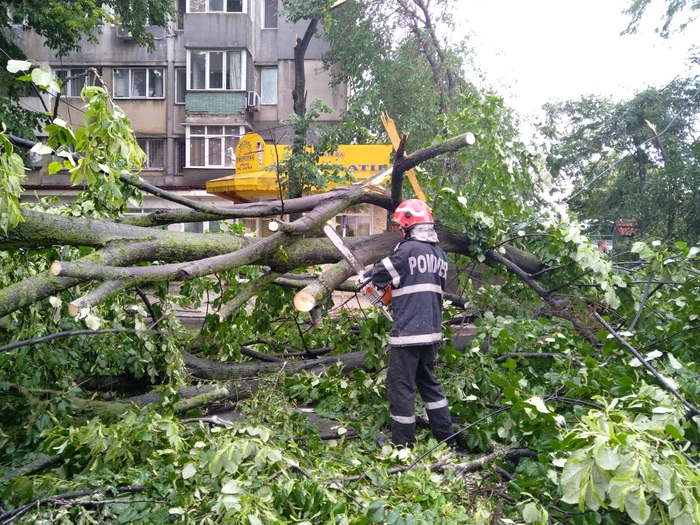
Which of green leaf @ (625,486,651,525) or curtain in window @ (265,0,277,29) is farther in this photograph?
curtain in window @ (265,0,277,29)

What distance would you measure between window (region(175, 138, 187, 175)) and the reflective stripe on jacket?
1893cm

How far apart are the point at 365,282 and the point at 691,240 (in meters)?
6.86

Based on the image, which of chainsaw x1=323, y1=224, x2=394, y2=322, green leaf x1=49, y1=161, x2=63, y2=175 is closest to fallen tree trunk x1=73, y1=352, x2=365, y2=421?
chainsaw x1=323, y1=224, x2=394, y2=322

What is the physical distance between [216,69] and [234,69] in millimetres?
641

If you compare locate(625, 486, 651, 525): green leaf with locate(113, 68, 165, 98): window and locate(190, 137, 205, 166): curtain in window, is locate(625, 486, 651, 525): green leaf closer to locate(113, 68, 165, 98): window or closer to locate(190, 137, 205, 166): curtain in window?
locate(190, 137, 205, 166): curtain in window

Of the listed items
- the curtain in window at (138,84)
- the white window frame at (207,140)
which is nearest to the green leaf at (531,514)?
the white window frame at (207,140)

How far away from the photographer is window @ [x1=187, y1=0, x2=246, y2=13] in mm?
20234

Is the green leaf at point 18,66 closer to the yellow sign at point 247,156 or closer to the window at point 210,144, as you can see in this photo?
the yellow sign at point 247,156

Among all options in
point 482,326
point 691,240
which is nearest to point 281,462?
point 482,326

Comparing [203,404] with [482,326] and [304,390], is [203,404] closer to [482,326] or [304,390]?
[304,390]

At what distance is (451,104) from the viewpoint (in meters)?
12.5

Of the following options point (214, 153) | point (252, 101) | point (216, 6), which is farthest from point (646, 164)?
point (216, 6)

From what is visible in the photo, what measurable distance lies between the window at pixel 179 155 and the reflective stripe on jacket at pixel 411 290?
18.9m

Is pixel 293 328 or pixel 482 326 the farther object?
pixel 293 328
